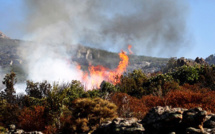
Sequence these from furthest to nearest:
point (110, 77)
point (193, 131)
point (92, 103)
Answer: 1. point (110, 77)
2. point (92, 103)
3. point (193, 131)

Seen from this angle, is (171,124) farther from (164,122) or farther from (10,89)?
(10,89)

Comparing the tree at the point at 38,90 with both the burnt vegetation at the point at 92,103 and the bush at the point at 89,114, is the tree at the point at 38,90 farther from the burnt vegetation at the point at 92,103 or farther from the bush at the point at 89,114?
the bush at the point at 89,114

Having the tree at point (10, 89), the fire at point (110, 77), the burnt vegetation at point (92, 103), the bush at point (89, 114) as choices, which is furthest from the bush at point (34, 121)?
the fire at point (110, 77)

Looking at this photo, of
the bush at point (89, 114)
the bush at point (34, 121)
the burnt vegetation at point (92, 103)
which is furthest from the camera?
the bush at point (34, 121)

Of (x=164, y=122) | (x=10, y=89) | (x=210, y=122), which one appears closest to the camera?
(x=164, y=122)

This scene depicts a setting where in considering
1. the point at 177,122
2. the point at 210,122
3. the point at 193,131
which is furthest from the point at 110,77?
the point at 193,131

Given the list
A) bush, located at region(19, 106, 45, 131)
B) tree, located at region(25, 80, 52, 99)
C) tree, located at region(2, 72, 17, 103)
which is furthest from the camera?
tree, located at region(25, 80, 52, 99)

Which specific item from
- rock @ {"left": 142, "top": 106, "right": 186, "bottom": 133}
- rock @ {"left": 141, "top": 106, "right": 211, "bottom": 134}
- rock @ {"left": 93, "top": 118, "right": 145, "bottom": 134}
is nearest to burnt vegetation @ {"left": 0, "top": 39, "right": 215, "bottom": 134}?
rock @ {"left": 93, "top": 118, "right": 145, "bottom": 134}

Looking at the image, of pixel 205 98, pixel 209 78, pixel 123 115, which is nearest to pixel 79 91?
pixel 123 115

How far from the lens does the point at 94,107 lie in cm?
1148

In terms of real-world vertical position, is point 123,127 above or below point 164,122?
below

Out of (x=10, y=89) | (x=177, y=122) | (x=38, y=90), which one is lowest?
(x=177, y=122)

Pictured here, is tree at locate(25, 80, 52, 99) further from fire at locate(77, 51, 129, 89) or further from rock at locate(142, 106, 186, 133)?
rock at locate(142, 106, 186, 133)

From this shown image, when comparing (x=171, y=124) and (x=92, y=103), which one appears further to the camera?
(x=92, y=103)
